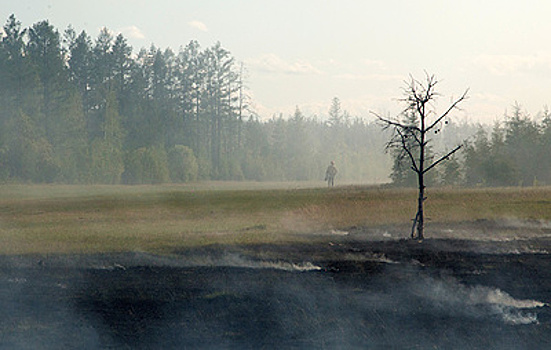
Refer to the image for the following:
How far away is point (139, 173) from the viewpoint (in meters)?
75.1

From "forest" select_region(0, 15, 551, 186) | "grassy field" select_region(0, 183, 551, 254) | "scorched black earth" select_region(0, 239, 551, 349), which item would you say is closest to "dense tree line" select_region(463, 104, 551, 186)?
"forest" select_region(0, 15, 551, 186)

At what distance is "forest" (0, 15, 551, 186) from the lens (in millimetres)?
64625

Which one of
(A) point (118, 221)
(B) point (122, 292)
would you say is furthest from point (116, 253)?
(A) point (118, 221)

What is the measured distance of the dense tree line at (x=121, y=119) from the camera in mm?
69869

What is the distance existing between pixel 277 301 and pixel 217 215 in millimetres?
21208

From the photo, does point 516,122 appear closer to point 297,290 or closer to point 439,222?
point 439,222

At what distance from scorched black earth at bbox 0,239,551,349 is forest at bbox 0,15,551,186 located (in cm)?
2486

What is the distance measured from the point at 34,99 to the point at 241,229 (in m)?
49.5

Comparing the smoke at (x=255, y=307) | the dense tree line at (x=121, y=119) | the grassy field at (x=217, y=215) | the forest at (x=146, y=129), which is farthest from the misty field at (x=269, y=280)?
the dense tree line at (x=121, y=119)

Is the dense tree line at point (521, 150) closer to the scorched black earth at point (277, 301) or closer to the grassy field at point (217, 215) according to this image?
the grassy field at point (217, 215)

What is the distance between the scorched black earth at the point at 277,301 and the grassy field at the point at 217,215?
3.72 m

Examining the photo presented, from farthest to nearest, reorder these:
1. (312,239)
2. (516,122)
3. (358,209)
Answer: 1. (516,122)
2. (358,209)
3. (312,239)

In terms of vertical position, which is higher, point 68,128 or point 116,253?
point 68,128

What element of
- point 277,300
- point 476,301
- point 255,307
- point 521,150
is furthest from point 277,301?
point 521,150
